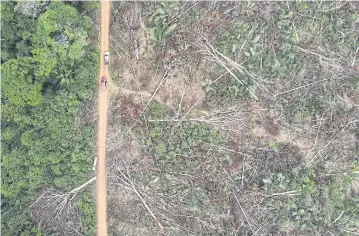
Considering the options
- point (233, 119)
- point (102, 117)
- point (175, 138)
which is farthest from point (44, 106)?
point (233, 119)

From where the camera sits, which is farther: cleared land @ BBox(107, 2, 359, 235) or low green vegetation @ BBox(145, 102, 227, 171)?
low green vegetation @ BBox(145, 102, 227, 171)

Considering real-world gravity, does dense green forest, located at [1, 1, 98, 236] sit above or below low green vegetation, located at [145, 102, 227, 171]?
above

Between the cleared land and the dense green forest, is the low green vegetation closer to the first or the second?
the cleared land

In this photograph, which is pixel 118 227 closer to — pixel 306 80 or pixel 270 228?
pixel 270 228

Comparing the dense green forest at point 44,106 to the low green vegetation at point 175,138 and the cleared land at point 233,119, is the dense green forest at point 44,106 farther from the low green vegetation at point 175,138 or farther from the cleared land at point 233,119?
the low green vegetation at point 175,138

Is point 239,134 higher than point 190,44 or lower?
lower

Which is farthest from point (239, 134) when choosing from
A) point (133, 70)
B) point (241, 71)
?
point (133, 70)

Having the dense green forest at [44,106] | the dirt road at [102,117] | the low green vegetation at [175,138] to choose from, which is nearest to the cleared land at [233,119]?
the low green vegetation at [175,138]

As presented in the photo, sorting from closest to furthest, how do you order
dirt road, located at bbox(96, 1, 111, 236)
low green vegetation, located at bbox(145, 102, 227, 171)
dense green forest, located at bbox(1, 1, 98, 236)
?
dense green forest, located at bbox(1, 1, 98, 236) → low green vegetation, located at bbox(145, 102, 227, 171) → dirt road, located at bbox(96, 1, 111, 236)

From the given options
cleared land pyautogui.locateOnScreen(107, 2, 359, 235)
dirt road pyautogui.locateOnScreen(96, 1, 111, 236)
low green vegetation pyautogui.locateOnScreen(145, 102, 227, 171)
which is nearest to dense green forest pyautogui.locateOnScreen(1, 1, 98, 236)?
dirt road pyautogui.locateOnScreen(96, 1, 111, 236)
